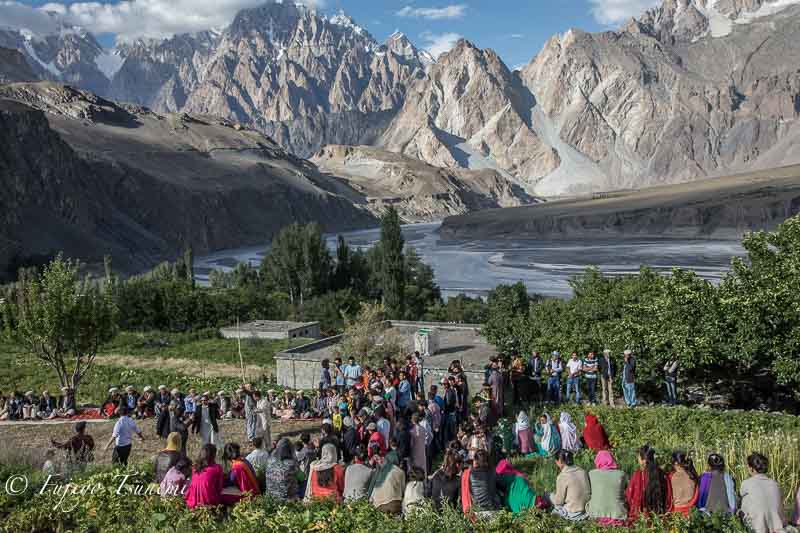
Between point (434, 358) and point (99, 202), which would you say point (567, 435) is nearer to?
point (434, 358)

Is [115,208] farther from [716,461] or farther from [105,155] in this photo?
[716,461]

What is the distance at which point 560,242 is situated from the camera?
507ft

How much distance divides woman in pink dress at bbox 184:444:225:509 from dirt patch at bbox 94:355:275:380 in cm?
2487

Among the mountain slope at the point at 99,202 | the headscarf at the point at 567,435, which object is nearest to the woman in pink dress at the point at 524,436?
the headscarf at the point at 567,435

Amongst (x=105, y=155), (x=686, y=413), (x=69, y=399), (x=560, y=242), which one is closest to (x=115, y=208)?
(x=105, y=155)

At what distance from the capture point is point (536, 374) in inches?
→ 817

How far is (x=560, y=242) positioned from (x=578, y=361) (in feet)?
455

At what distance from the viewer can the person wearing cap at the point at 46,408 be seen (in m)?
21.1

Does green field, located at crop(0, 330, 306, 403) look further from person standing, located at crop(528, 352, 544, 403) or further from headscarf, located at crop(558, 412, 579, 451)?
headscarf, located at crop(558, 412, 579, 451)

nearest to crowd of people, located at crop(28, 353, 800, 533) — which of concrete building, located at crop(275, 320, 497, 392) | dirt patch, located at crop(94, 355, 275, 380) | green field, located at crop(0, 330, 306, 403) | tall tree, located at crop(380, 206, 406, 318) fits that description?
concrete building, located at crop(275, 320, 497, 392)

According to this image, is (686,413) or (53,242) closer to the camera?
(686,413)

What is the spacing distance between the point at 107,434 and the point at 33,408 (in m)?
5.16

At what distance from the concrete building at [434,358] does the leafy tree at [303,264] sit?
30.7 metres

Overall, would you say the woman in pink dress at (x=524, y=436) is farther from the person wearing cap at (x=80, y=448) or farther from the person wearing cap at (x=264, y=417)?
the person wearing cap at (x=80, y=448)
